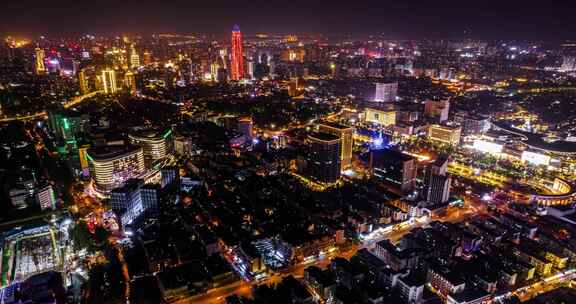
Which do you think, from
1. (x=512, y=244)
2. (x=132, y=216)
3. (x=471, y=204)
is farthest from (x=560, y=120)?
(x=132, y=216)

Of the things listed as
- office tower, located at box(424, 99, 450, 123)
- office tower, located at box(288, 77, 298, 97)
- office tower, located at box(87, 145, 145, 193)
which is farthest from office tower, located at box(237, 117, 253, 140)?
office tower, located at box(288, 77, 298, 97)

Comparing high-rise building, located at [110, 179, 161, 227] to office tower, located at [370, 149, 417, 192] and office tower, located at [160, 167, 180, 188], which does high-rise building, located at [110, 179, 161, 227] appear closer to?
office tower, located at [160, 167, 180, 188]

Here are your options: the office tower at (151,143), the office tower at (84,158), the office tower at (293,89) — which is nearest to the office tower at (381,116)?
the office tower at (293,89)

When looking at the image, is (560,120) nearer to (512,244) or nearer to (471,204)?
(471,204)

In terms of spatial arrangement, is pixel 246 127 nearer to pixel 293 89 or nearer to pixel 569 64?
pixel 293 89

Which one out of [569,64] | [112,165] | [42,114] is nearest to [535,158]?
[112,165]

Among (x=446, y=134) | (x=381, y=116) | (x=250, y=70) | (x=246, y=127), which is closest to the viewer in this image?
(x=446, y=134)
